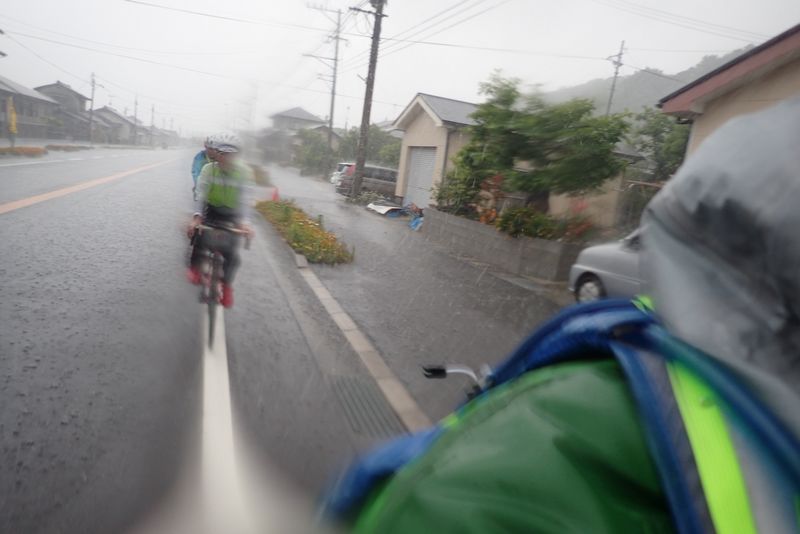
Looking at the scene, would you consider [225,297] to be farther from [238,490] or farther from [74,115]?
[74,115]

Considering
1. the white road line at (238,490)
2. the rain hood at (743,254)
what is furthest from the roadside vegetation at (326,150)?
the rain hood at (743,254)

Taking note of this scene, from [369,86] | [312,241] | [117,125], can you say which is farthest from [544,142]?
[117,125]

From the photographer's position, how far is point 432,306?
7.16m

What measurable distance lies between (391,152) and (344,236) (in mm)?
27811

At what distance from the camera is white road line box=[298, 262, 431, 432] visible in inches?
153

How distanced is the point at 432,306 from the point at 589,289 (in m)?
2.33

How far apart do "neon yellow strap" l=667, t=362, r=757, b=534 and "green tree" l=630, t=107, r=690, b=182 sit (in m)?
13.4

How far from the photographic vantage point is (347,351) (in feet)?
16.9

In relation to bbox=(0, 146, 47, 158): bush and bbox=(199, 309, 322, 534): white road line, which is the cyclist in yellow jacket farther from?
bbox=(0, 146, 47, 158): bush

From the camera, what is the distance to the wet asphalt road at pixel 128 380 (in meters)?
2.61

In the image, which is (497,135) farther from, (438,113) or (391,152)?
(391,152)

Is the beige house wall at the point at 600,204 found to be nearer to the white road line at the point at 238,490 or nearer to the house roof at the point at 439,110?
the house roof at the point at 439,110

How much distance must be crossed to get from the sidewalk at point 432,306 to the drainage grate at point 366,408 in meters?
0.33

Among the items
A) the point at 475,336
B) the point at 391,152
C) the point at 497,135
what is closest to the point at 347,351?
the point at 475,336
